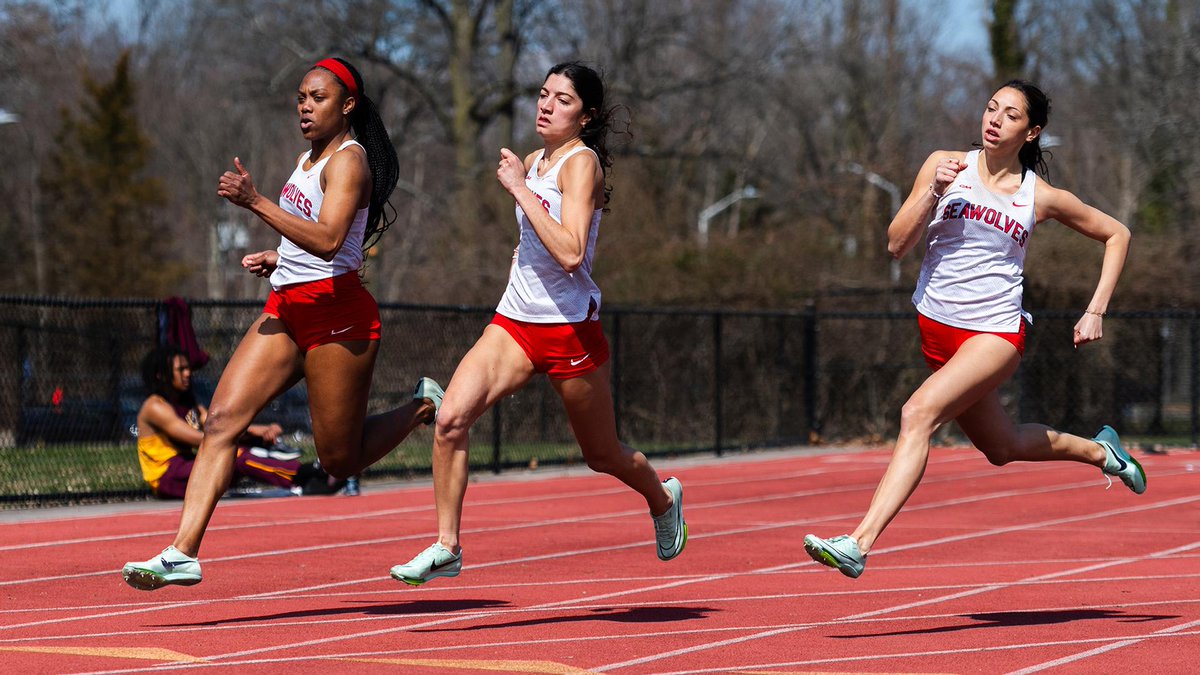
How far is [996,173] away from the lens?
6.93 m

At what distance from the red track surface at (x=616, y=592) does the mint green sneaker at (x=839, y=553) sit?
29cm

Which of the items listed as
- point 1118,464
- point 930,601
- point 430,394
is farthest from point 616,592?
point 1118,464

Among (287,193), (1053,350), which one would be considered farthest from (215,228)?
(287,193)

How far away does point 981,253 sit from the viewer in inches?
270

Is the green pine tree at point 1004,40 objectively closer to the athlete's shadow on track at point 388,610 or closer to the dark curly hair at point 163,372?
the dark curly hair at point 163,372

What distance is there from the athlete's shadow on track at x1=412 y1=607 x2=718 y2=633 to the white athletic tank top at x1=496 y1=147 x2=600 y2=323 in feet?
4.08

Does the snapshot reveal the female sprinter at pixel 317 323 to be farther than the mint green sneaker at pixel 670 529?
No

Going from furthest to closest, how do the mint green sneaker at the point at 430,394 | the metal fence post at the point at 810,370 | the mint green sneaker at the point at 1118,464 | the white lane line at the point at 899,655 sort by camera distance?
1. the metal fence post at the point at 810,370
2. the mint green sneaker at the point at 1118,464
3. the mint green sneaker at the point at 430,394
4. the white lane line at the point at 899,655

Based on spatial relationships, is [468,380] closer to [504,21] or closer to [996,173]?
[996,173]

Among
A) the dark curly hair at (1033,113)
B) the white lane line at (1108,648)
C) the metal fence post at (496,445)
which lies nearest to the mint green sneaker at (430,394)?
the dark curly hair at (1033,113)

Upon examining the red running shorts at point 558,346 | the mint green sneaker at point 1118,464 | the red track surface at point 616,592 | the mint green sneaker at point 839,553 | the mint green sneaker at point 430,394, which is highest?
the red running shorts at point 558,346

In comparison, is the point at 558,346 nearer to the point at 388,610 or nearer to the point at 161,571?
the point at 388,610

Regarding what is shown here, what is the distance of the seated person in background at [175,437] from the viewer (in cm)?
1306

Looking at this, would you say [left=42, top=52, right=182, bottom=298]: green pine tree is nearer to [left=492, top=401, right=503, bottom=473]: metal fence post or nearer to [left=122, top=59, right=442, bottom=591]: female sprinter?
[left=492, top=401, right=503, bottom=473]: metal fence post
